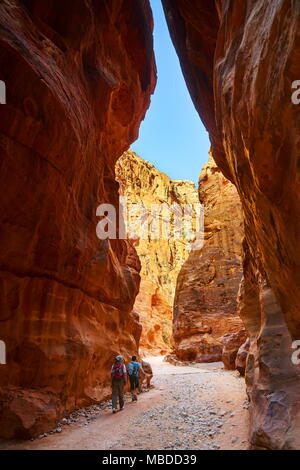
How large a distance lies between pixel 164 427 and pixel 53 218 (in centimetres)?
581

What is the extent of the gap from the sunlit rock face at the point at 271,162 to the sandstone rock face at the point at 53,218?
177 inches

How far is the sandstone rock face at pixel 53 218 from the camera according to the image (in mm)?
6578

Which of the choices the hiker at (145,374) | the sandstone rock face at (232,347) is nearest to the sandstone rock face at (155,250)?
the sandstone rock face at (232,347)

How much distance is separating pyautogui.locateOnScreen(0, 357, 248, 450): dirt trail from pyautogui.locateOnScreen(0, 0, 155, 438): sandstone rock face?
81 cm

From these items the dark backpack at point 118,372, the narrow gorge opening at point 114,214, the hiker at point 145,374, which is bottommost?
the hiker at point 145,374

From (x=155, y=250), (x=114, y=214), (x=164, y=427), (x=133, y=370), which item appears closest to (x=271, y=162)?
(x=164, y=427)

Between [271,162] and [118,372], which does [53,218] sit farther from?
[271,162]

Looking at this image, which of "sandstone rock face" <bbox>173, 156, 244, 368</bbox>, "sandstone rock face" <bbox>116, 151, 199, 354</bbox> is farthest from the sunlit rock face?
"sandstone rock face" <bbox>116, 151, 199, 354</bbox>

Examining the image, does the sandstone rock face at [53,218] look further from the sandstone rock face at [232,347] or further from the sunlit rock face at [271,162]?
the sandstone rock face at [232,347]

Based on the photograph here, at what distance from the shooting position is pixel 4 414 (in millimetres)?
5980

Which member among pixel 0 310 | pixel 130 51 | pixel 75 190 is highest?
pixel 130 51
